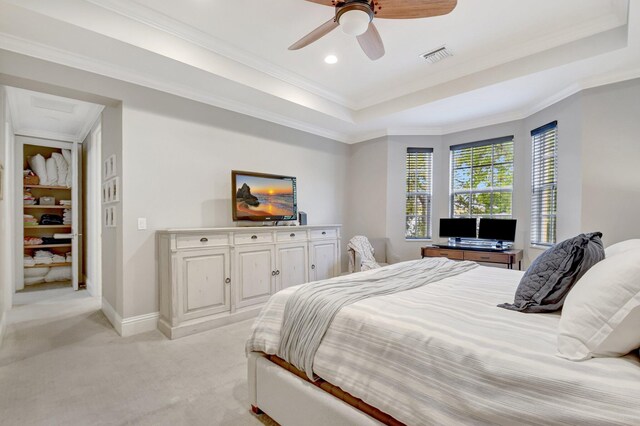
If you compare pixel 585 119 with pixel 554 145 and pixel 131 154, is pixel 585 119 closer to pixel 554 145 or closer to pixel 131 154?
pixel 554 145

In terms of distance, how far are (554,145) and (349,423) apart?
4.11 m

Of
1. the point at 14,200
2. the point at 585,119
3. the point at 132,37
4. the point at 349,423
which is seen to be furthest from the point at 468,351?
the point at 14,200

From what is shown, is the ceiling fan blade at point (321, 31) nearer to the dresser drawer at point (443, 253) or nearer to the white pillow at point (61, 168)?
the dresser drawer at point (443, 253)

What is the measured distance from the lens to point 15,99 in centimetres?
370

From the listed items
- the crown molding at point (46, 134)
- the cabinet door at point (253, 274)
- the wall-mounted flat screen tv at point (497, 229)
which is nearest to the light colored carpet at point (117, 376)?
the cabinet door at point (253, 274)

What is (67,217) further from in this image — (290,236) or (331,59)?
(331,59)

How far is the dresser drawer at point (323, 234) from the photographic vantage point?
4.33m

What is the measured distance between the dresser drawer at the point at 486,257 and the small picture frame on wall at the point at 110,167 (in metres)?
4.40

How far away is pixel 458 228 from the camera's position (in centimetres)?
463

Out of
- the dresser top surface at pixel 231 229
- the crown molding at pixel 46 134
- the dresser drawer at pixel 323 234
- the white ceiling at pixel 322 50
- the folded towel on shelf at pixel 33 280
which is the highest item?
the white ceiling at pixel 322 50

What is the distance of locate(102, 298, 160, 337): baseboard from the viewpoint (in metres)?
3.05

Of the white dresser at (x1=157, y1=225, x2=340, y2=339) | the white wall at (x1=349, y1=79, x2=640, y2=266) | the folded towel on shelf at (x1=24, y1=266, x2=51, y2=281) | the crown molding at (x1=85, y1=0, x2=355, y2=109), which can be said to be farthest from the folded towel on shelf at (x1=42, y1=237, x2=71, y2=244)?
the white wall at (x1=349, y1=79, x2=640, y2=266)

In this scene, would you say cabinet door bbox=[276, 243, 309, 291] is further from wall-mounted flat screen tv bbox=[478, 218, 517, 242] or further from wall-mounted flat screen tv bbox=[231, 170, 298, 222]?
wall-mounted flat screen tv bbox=[478, 218, 517, 242]

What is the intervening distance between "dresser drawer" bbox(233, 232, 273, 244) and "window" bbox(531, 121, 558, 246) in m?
3.51
